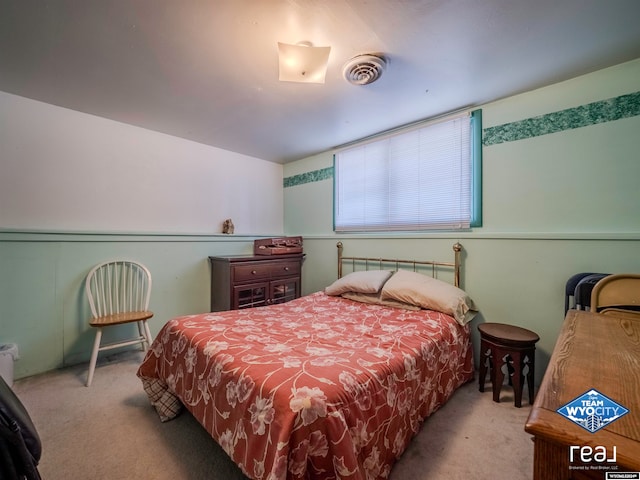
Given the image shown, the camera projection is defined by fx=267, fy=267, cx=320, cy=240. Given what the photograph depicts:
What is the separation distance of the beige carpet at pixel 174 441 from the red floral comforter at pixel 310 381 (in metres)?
0.11

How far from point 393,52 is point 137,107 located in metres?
2.08

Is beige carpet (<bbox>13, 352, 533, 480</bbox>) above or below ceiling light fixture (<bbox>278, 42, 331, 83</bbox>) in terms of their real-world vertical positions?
below

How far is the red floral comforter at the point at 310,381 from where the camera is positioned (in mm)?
894

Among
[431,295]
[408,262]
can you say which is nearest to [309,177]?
[408,262]

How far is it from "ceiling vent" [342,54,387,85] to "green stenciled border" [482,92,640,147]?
1.12 m

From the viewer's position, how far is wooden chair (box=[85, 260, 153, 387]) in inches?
89.0

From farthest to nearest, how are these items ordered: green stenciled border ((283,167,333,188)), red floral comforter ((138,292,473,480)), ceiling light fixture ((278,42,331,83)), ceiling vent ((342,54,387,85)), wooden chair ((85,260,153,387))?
1. green stenciled border ((283,167,333,188))
2. wooden chair ((85,260,153,387))
3. ceiling vent ((342,54,387,85))
4. ceiling light fixture ((278,42,331,83))
5. red floral comforter ((138,292,473,480))

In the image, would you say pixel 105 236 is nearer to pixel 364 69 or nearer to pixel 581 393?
pixel 364 69

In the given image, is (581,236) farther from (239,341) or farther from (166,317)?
(166,317)

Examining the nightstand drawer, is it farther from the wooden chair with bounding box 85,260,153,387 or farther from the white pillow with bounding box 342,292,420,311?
the white pillow with bounding box 342,292,420,311

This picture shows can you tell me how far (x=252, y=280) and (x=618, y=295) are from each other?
9.18ft

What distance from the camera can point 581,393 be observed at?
1.84ft

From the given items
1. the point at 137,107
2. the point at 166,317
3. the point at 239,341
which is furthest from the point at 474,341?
the point at 137,107

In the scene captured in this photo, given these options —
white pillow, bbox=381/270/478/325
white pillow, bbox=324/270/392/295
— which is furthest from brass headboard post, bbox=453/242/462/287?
white pillow, bbox=324/270/392/295
